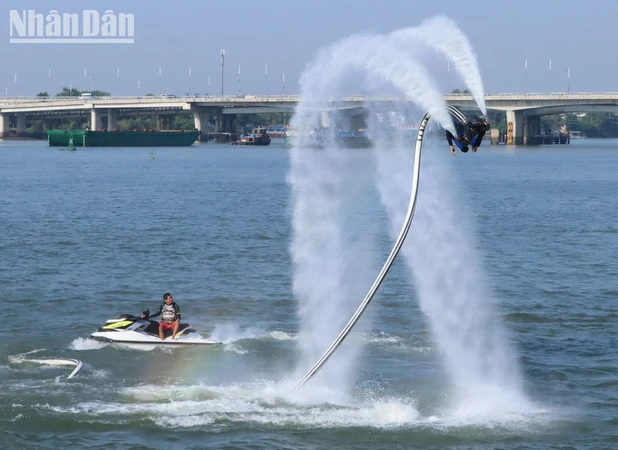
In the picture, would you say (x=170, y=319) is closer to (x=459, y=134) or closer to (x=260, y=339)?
(x=260, y=339)

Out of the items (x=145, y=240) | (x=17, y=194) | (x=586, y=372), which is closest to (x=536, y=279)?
(x=586, y=372)

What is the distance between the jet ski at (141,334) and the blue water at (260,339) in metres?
0.50

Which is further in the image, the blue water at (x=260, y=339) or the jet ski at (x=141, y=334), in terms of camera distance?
the jet ski at (x=141, y=334)

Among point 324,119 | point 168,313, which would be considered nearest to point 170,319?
point 168,313

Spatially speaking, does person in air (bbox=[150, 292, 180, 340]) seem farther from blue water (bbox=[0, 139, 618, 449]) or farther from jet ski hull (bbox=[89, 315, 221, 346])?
blue water (bbox=[0, 139, 618, 449])

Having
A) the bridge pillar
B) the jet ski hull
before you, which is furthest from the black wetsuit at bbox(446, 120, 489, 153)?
the jet ski hull

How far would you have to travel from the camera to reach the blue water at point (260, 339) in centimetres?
2659

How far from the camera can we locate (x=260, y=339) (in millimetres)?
36594

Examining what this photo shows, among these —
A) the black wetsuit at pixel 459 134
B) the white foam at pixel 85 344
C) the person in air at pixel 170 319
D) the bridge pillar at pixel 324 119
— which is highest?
the bridge pillar at pixel 324 119

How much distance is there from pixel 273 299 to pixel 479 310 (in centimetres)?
901

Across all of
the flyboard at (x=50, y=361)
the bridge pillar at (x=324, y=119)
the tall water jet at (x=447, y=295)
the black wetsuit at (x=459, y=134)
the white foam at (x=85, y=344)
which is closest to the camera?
the black wetsuit at (x=459, y=134)

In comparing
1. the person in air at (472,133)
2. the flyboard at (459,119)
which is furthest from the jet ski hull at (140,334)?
the person in air at (472,133)

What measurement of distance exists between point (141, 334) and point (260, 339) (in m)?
4.16

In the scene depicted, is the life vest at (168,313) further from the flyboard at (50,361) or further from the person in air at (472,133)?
the person in air at (472,133)
